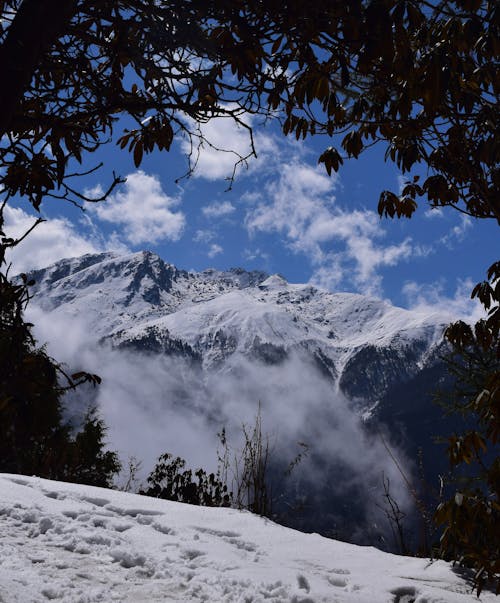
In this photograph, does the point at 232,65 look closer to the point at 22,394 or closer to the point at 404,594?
the point at 22,394

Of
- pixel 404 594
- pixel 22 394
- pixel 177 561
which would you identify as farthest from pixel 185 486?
pixel 22 394

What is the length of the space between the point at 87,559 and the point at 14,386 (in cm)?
155

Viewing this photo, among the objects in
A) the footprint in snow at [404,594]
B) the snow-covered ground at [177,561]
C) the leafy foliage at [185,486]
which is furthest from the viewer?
the leafy foliage at [185,486]

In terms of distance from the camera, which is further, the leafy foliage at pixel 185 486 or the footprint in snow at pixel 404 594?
the leafy foliage at pixel 185 486

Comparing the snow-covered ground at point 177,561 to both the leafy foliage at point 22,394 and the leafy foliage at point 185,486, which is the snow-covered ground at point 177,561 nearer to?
the leafy foliage at point 22,394

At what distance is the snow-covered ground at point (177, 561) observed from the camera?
238 cm

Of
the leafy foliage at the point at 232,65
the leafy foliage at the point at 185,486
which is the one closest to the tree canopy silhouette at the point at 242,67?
the leafy foliage at the point at 232,65

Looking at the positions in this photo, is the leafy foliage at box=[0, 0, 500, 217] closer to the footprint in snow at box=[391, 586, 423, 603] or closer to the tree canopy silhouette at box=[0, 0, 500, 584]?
the tree canopy silhouette at box=[0, 0, 500, 584]

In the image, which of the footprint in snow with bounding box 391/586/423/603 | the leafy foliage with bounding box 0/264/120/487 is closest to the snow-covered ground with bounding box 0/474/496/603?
the footprint in snow with bounding box 391/586/423/603

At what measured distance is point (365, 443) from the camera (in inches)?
7274

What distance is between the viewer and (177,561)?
2791mm

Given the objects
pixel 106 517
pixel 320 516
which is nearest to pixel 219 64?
pixel 106 517

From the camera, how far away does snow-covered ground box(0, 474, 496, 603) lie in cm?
238

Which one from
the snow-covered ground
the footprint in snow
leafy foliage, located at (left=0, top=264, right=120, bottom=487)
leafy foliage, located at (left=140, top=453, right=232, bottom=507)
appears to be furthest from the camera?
leafy foliage, located at (left=140, top=453, right=232, bottom=507)
